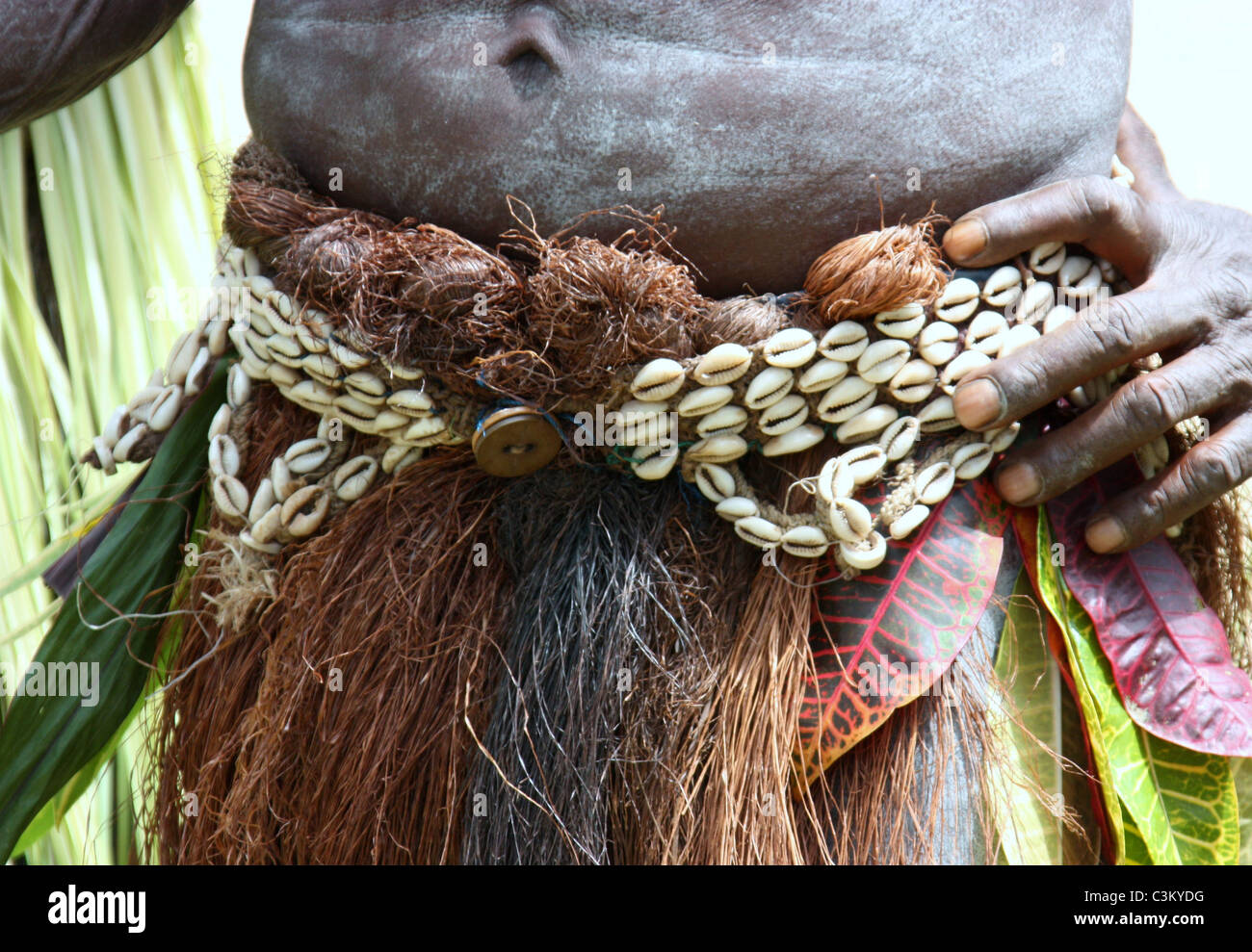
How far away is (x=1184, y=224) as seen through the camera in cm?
90

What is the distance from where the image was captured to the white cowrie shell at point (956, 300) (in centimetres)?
82

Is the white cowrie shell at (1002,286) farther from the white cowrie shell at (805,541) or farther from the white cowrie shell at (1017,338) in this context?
the white cowrie shell at (805,541)

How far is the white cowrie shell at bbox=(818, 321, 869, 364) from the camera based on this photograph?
79 cm

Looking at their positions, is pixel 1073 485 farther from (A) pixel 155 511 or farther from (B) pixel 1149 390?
(A) pixel 155 511

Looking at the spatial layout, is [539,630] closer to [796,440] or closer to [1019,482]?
[796,440]

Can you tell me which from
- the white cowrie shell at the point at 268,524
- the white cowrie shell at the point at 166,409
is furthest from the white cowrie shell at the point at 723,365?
the white cowrie shell at the point at 166,409

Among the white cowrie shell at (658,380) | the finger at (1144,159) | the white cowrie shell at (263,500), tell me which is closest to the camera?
the white cowrie shell at (658,380)

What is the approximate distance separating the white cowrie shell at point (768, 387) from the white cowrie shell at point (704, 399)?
14 millimetres

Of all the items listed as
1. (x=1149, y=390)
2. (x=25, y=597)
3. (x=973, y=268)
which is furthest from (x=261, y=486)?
(x=25, y=597)

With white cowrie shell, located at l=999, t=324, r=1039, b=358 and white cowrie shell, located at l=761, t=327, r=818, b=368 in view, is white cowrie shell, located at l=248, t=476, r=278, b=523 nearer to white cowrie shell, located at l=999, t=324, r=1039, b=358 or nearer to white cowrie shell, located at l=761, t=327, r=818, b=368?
white cowrie shell, located at l=761, t=327, r=818, b=368

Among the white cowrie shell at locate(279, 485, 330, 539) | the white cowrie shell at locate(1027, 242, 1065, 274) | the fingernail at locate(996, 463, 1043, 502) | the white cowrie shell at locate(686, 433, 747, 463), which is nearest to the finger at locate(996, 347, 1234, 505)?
the fingernail at locate(996, 463, 1043, 502)

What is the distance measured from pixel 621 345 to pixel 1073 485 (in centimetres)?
36

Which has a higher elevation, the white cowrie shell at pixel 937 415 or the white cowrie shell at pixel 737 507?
the white cowrie shell at pixel 937 415

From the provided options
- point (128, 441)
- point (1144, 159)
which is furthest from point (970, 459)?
point (128, 441)
